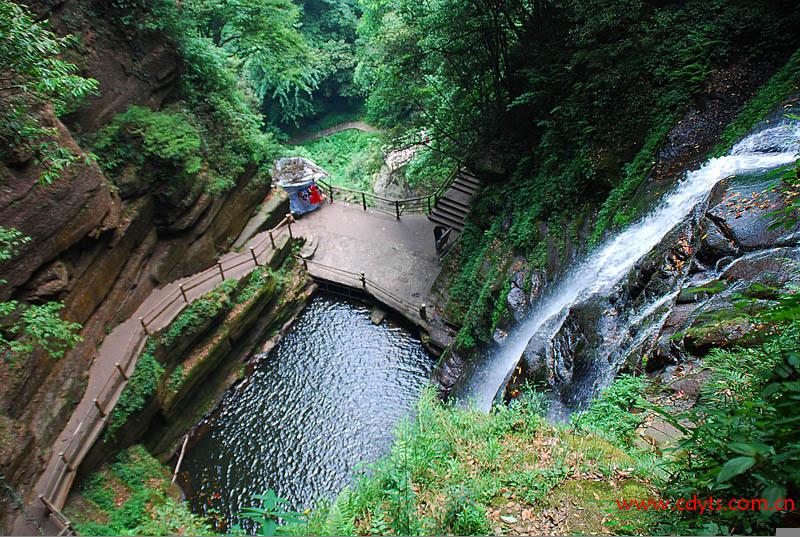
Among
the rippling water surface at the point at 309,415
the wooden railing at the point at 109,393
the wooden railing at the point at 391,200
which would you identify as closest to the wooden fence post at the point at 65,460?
the wooden railing at the point at 109,393

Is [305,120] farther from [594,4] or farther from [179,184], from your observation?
[594,4]

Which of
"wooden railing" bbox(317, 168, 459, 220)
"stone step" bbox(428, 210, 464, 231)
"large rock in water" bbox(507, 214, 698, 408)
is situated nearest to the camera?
"large rock in water" bbox(507, 214, 698, 408)

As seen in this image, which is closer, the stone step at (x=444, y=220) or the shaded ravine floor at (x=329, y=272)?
the shaded ravine floor at (x=329, y=272)

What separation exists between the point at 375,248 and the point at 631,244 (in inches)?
378

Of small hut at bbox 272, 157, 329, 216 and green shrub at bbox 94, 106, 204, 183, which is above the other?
small hut at bbox 272, 157, 329, 216

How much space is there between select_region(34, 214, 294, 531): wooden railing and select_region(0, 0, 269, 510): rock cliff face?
1.17 feet

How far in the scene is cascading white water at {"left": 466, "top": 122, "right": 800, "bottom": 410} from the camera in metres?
7.13

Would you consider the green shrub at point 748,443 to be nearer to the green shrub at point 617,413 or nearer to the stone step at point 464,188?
the green shrub at point 617,413

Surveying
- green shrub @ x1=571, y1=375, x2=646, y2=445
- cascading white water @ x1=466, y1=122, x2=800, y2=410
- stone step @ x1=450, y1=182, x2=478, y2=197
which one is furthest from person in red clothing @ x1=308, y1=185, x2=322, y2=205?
green shrub @ x1=571, y1=375, x2=646, y2=445

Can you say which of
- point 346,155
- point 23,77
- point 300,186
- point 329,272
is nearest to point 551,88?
point 329,272

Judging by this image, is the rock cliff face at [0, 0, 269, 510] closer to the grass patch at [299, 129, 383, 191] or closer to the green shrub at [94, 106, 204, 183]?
the green shrub at [94, 106, 204, 183]

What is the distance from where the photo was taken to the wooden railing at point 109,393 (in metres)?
7.71

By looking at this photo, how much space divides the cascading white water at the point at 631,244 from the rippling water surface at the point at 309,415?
273 cm

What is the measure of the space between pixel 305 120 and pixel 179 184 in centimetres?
1811
